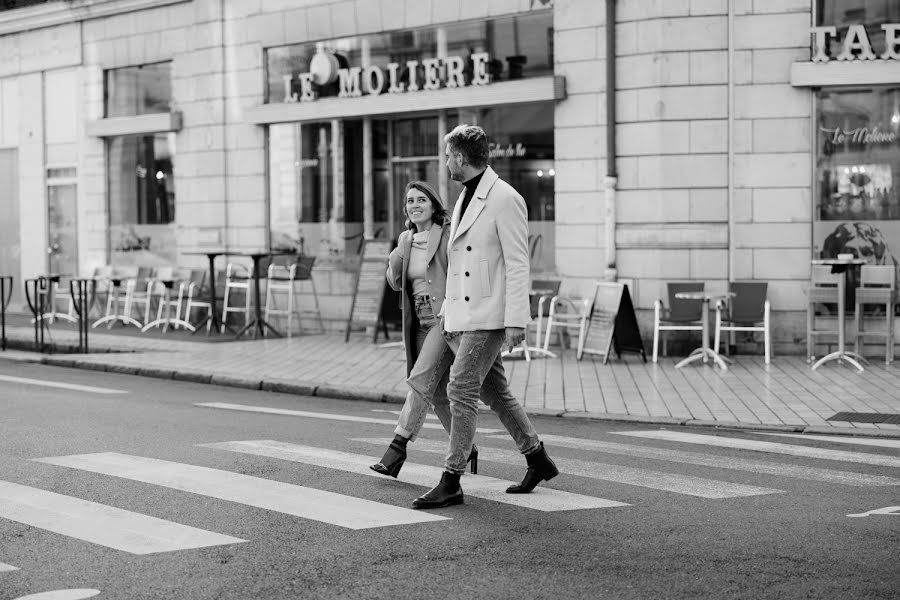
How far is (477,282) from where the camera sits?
7.12 meters

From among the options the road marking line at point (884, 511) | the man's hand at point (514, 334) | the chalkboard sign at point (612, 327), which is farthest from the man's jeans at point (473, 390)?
the chalkboard sign at point (612, 327)

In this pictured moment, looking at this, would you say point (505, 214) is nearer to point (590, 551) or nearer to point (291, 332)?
point (590, 551)

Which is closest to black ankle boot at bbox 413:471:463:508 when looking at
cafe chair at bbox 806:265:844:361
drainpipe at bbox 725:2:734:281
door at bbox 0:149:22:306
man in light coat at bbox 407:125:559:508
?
man in light coat at bbox 407:125:559:508

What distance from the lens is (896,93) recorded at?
614 inches

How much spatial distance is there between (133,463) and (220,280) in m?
12.9

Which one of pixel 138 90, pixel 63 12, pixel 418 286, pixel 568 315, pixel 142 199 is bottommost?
pixel 568 315

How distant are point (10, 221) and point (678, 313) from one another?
49.1 ft

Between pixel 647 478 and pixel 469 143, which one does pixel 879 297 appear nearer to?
pixel 647 478

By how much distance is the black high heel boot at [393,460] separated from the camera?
304 inches

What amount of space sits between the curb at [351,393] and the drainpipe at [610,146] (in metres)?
4.68

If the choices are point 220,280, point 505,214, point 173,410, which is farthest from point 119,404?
point 220,280

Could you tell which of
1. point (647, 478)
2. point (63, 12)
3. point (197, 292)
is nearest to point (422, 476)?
point (647, 478)

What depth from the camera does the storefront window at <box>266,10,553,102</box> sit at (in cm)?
1731

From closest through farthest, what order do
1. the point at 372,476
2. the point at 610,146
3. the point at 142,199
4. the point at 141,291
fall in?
1. the point at 372,476
2. the point at 610,146
3. the point at 141,291
4. the point at 142,199
